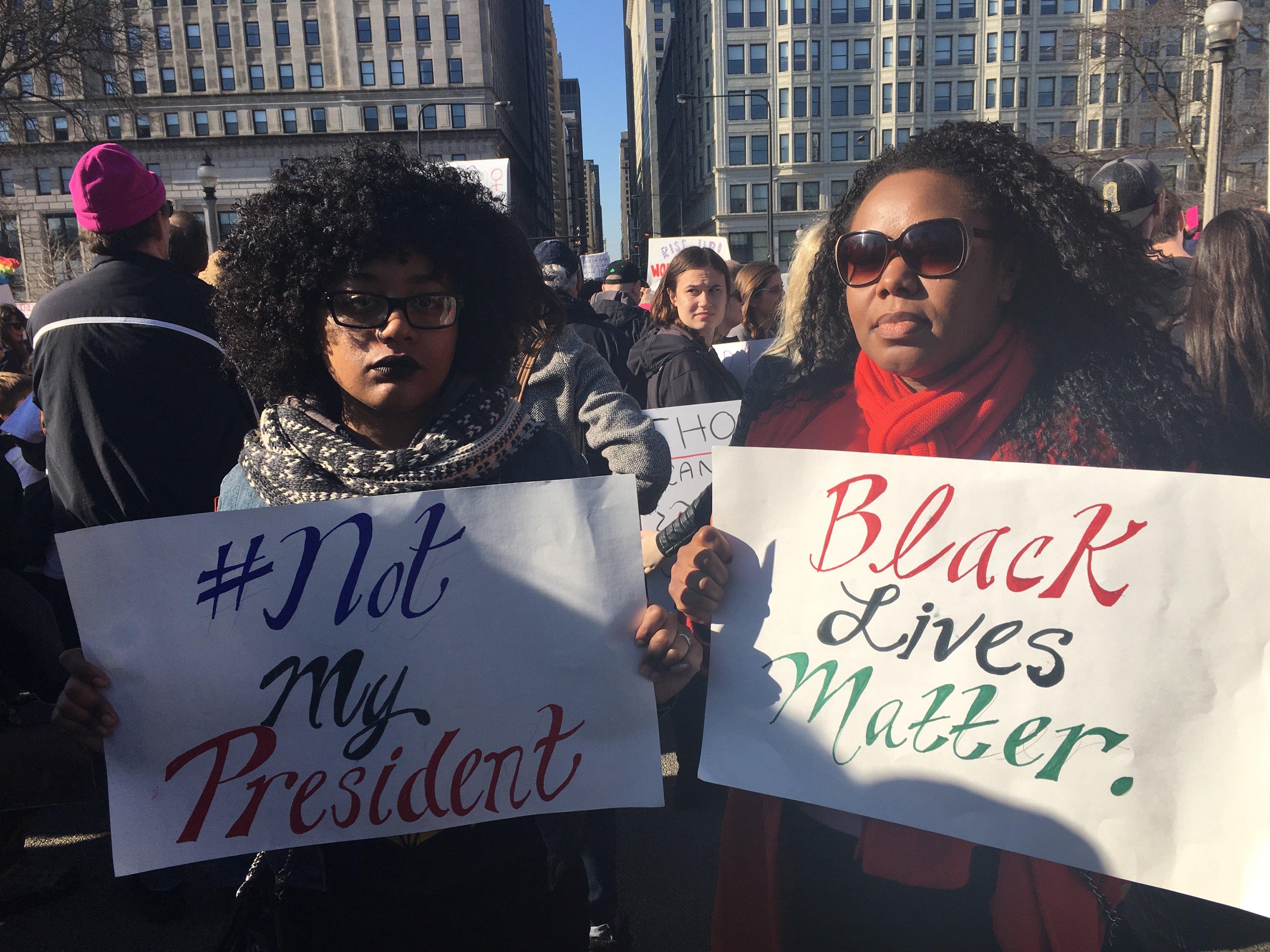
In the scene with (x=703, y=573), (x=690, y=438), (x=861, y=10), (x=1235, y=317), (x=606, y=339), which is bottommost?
(x=690, y=438)

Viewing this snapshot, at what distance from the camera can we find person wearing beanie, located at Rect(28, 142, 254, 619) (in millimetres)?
2420

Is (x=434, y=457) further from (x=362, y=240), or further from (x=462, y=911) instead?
(x=462, y=911)

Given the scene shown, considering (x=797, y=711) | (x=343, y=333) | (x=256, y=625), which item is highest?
(x=343, y=333)

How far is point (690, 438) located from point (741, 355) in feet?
3.41

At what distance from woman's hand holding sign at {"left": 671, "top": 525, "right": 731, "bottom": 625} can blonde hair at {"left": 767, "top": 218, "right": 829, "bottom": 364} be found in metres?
0.53

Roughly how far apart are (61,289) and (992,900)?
2.94 m

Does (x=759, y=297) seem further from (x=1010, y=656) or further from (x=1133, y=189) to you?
(x=1010, y=656)

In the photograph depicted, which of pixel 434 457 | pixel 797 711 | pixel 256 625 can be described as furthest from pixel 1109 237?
pixel 256 625

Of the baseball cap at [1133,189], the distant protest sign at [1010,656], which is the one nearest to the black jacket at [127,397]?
the distant protest sign at [1010,656]

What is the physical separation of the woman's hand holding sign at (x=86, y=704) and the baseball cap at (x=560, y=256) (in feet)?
12.0

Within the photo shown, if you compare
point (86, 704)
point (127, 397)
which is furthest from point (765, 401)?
point (127, 397)

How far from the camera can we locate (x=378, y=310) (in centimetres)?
153

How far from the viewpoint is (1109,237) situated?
58.1 inches

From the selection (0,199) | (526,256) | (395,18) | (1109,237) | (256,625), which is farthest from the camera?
(395,18)
